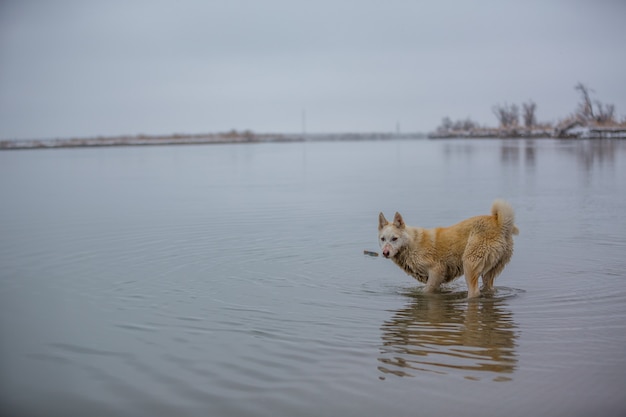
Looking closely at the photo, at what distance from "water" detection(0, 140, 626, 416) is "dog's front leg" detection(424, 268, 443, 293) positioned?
0.18 m

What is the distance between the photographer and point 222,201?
67.8ft

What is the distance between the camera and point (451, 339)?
22.3ft

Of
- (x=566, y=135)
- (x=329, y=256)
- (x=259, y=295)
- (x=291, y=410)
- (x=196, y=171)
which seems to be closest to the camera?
(x=291, y=410)

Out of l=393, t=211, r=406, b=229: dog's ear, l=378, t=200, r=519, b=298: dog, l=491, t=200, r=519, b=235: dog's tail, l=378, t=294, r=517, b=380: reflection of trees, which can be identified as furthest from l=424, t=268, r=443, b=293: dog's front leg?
l=491, t=200, r=519, b=235: dog's tail

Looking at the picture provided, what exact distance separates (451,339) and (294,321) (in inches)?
75.7

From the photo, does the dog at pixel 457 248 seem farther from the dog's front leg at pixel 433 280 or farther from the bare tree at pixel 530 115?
the bare tree at pixel 530 115

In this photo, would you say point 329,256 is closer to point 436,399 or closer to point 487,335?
point 487,335

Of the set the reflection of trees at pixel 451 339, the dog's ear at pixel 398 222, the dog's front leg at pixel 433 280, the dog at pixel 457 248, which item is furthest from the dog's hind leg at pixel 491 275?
the dog's ear at pixel 398 222

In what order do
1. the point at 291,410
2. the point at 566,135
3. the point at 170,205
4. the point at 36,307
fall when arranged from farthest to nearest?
the point at 566,135 → the point at 170,205 → the point at 36,307 → the point at 291,410

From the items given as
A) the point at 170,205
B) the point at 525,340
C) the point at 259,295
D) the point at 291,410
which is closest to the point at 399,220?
the point at 259,295

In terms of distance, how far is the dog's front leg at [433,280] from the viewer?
913 centimetres

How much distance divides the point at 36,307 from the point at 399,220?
5328 mm

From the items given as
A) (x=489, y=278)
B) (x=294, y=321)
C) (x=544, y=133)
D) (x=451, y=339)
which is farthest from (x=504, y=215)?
(x=544, y=133)

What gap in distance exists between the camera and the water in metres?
5.32
